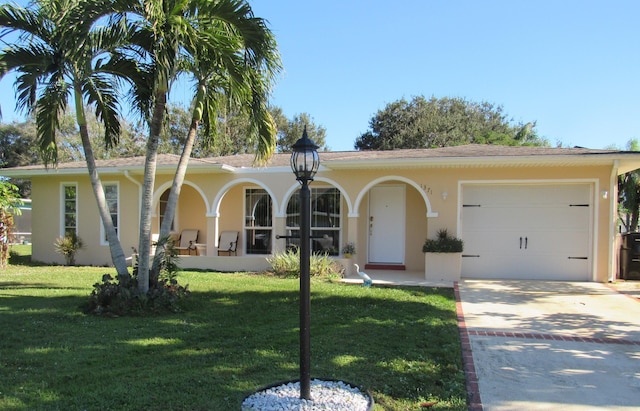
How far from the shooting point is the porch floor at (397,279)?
32.9ft

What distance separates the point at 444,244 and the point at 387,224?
240 centimetres

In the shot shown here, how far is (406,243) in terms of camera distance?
12523 millimetres

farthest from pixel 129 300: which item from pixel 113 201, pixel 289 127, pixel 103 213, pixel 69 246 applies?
pixel 289 127

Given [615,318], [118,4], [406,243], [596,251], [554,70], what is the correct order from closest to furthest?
[118,4]
[615,318]
[596,251]
[406,243]
[554,70]

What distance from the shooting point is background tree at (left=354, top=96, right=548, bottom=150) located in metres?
30.8

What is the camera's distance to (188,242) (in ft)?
47.2

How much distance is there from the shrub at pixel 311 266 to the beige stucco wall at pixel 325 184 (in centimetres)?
115

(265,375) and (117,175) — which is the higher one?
(117,175)

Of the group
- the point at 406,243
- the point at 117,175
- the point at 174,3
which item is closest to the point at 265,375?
the point at 174,3

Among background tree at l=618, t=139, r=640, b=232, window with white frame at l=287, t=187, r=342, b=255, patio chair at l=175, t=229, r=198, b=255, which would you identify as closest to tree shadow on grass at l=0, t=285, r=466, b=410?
window with white frame at l=287, t=187, r=342, b=255

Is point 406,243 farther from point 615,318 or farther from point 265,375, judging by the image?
point 265,375

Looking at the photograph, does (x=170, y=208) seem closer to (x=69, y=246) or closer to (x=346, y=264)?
(x=346, y=264)

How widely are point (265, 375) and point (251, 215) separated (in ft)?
33.1

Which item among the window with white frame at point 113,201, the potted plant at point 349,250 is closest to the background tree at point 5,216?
the window with white frame at point 113,201
